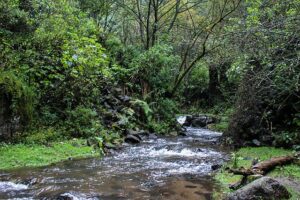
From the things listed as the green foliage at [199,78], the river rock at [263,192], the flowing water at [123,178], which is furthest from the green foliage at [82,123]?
the green foliage at [199,78]

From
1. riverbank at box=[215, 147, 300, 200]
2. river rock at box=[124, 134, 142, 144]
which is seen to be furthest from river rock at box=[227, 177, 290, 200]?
river rock at box=[124, 134, 142, 144]

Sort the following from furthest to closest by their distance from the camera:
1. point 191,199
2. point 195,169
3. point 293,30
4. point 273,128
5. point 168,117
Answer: point 168,117 → point 273,128 → point 195,169 → point 191,199 → point 293,30

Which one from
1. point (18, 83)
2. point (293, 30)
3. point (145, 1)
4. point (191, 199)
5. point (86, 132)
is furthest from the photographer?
point (145, 1)

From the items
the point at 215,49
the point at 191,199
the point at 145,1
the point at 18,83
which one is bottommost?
the point at 191,199

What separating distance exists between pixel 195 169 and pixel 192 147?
4.18 metres

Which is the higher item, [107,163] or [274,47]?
[274,47]

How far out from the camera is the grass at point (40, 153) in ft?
36.3

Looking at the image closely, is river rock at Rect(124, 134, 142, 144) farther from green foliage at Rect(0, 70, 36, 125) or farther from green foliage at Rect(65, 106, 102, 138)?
green foliage at Rect(0, 70, 36, 125)

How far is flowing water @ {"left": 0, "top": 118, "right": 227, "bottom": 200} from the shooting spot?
838cm

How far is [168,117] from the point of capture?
22438mm

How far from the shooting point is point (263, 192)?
7.14m

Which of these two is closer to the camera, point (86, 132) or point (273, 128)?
point (273, 128)

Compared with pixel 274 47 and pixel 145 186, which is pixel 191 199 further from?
pixel 274 47

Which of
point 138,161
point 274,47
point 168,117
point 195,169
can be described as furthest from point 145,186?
point 168,117
